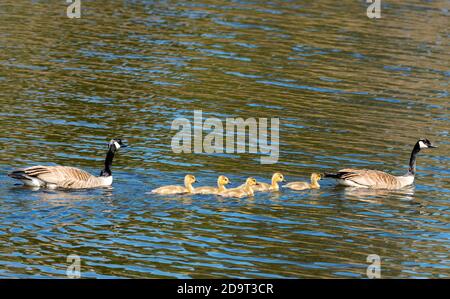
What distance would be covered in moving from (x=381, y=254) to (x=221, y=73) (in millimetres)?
16690

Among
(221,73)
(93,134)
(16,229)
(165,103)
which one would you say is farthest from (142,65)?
(16,229)

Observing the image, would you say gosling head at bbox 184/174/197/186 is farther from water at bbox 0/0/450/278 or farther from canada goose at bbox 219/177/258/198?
canada goose at bbox 219/177/258/198

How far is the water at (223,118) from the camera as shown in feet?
54.8

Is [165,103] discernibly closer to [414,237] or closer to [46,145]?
[46,145]

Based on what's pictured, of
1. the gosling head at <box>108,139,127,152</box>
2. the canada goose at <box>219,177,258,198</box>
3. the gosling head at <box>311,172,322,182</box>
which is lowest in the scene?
the canada goose at <box>219,177,258,198</box>

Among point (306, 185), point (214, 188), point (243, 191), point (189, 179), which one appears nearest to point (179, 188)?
point (189, 179)

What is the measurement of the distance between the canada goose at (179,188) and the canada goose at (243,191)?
677 millimetres

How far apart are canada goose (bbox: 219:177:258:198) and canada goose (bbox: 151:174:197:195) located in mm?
677

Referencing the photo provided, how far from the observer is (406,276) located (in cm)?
1617

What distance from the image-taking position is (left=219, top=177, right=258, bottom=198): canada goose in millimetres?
20078

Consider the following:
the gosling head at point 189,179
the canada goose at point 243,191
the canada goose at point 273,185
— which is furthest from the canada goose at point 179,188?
the canada goose at point 273,185

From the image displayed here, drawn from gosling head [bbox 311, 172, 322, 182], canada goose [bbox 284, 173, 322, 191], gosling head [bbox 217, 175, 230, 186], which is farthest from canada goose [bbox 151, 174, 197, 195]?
gosling head [bbox 311, 172, 322, 182]

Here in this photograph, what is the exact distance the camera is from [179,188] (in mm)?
19891

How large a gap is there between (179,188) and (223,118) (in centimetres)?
751
